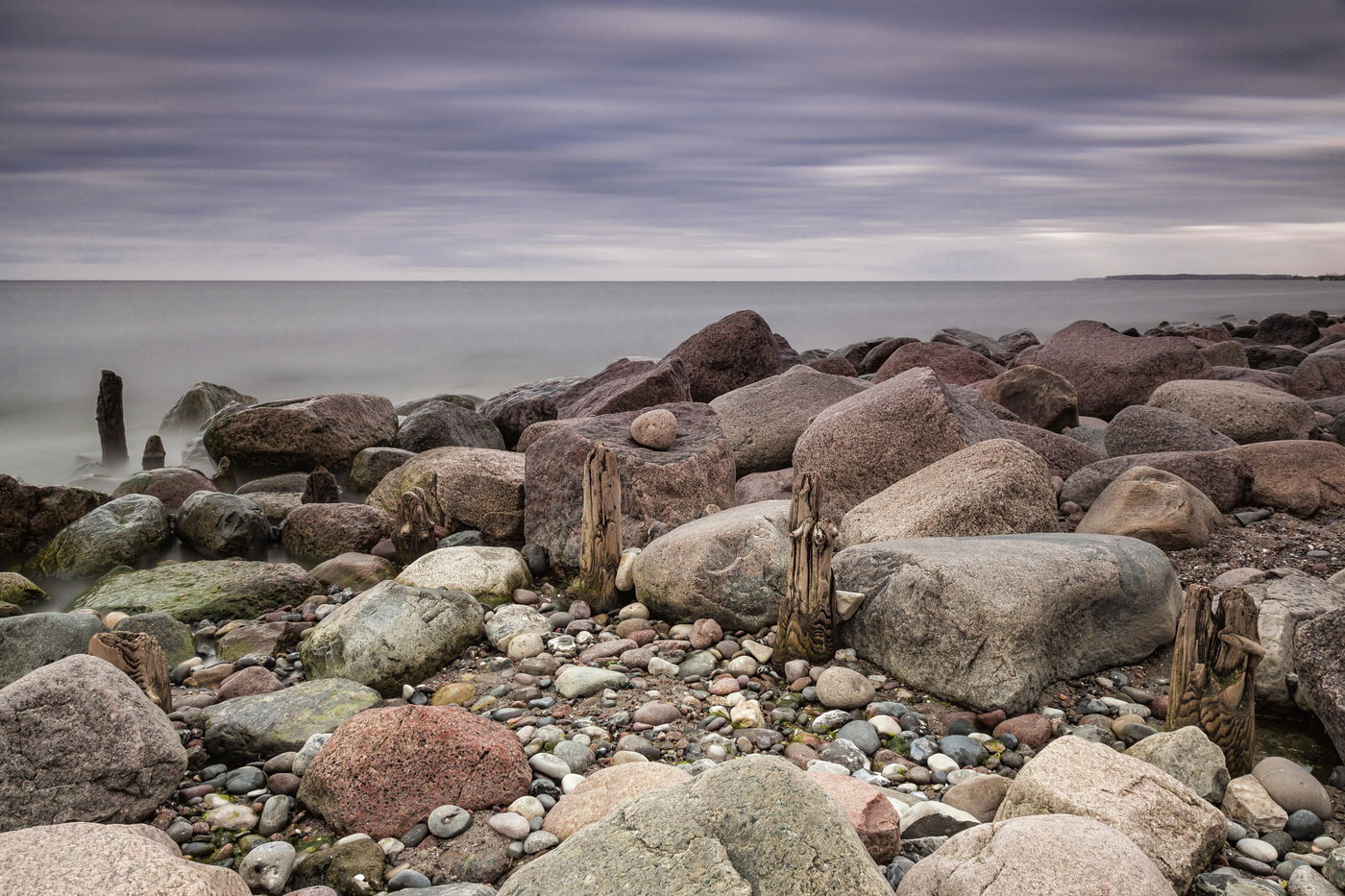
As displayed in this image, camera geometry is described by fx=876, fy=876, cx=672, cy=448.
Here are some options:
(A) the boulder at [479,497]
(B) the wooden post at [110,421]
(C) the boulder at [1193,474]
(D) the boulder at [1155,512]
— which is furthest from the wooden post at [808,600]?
(B) the wooden post at [110,421]

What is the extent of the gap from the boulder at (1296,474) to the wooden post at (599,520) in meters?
5.79

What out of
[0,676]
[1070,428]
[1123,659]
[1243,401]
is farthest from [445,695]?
[1243,401]

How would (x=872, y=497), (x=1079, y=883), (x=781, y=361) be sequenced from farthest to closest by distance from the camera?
(x=781, y=361), (x=872, y=497), (x=1079, y=883)

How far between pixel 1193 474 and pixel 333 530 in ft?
28.6

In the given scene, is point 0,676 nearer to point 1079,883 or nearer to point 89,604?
point 89,604

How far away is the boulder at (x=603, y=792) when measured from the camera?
408 centimetres

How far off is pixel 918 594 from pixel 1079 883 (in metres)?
2.46

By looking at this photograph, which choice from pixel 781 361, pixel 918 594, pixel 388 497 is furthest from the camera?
pixel 781 361

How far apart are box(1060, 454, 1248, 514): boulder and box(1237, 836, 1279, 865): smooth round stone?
4.76 metres

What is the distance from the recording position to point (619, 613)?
6855 millimetres

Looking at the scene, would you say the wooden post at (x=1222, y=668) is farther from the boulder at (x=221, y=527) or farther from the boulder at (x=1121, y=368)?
the boulder at (x=1121, y=368)

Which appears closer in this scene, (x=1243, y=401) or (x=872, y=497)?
(x=872, y=497)

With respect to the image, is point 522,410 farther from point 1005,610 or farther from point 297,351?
point 297,351

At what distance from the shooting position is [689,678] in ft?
19.0
